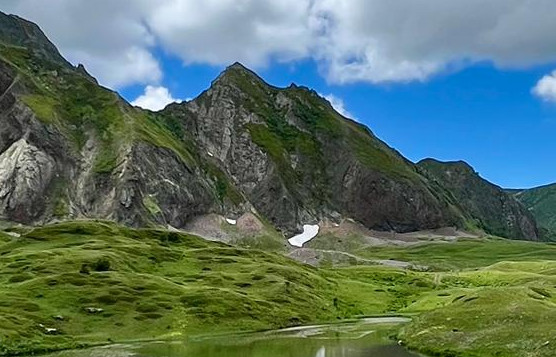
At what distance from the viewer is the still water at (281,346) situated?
9300 centimetres

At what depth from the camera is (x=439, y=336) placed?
318ft

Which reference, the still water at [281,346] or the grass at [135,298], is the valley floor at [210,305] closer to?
the grass at [135,298]

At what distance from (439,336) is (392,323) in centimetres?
4392

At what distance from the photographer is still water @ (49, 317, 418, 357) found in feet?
305

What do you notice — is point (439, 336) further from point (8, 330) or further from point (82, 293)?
point (82, 293)

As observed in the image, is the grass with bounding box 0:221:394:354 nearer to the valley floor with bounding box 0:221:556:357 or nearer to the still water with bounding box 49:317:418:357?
the valley floor with bounding box 0:221:556:357

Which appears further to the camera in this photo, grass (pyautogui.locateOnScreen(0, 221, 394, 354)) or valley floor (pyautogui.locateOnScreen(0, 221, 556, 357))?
grass (pyautogui.locateOnScreen(0, 221, 394, 354))

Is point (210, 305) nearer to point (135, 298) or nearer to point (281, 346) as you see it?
point (135, 298)

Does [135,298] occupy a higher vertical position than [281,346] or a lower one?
higher

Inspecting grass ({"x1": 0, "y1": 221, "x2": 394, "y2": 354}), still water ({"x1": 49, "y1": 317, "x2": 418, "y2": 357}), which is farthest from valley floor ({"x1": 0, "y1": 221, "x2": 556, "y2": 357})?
still water ({"x1": 49, "y1": 317, "x2": 418, "y2": 357})

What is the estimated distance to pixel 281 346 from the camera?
104 metres

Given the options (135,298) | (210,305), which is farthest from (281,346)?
(135,298)

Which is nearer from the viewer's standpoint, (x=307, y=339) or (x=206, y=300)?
(x=307, y=339)

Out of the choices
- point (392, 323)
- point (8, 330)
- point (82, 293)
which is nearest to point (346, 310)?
point (392, 323)
